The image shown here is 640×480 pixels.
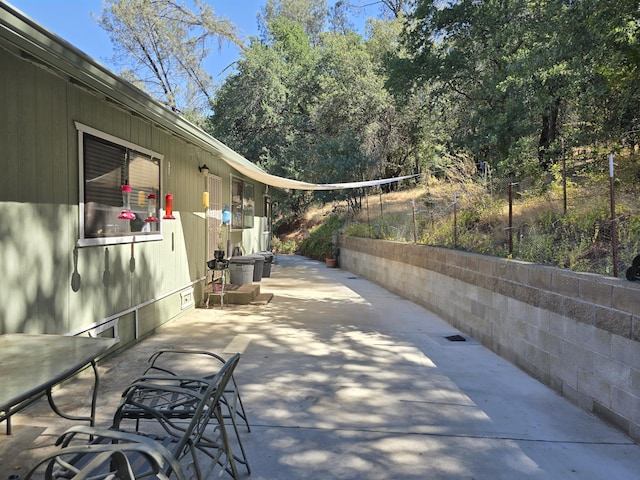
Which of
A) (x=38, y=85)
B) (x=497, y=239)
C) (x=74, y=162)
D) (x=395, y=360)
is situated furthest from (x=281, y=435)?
(x=497, y=239)

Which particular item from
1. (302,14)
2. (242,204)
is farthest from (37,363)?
(302,14)

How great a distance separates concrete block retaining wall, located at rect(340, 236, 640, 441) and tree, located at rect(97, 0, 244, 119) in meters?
24.1

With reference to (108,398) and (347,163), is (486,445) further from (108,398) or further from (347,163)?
(347,163)

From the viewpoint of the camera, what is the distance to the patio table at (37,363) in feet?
6.36

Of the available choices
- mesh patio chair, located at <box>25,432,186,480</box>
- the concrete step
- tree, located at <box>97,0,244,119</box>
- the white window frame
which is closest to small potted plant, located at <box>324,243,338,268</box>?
the concrete step

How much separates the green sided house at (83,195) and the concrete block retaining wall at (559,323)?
4125 millimetres

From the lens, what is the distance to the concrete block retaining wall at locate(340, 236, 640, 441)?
3.13 metres

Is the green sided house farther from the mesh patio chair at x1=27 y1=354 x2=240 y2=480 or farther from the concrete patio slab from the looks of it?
the mesh patio chair at x1=27 y1=354 x2=240 y2=480

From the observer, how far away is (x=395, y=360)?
15.8 ft

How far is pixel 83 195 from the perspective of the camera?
427cm

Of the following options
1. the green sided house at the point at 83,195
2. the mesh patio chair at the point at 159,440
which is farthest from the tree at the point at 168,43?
the mesh patio chair at the point at 159,440

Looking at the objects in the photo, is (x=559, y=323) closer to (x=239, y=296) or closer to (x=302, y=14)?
(x=239, y=296)

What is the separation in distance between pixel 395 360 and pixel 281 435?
2035mm

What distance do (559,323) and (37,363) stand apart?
385cm
